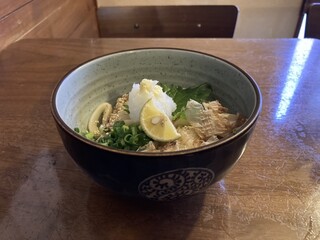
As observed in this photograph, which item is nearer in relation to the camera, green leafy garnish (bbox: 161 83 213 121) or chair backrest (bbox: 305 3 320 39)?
green leafy garnish (bbox: 161 83 213 121)

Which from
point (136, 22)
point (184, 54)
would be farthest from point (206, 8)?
point (184, 54)

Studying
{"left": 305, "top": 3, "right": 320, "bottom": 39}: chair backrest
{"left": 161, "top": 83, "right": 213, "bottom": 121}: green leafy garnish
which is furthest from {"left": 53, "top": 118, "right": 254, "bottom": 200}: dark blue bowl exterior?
{"left": 305, "top": 3, "right": 320, "bottom": 39}: chair backrest

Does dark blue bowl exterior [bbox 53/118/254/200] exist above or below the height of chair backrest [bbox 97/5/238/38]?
above

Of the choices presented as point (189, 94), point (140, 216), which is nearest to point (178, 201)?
point (140, 216)

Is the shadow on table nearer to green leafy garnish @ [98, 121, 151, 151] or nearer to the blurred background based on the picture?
green leafy garnish @ [98, 121, 151, 151]

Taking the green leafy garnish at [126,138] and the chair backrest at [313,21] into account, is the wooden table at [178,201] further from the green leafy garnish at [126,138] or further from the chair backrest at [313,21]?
the chair backrest at [313,21]

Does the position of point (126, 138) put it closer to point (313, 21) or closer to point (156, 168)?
point (156, 168)

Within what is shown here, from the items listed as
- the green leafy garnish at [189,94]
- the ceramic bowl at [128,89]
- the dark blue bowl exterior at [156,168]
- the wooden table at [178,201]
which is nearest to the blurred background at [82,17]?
the wooden table at [178,201]

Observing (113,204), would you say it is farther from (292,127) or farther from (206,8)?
(206,8)
